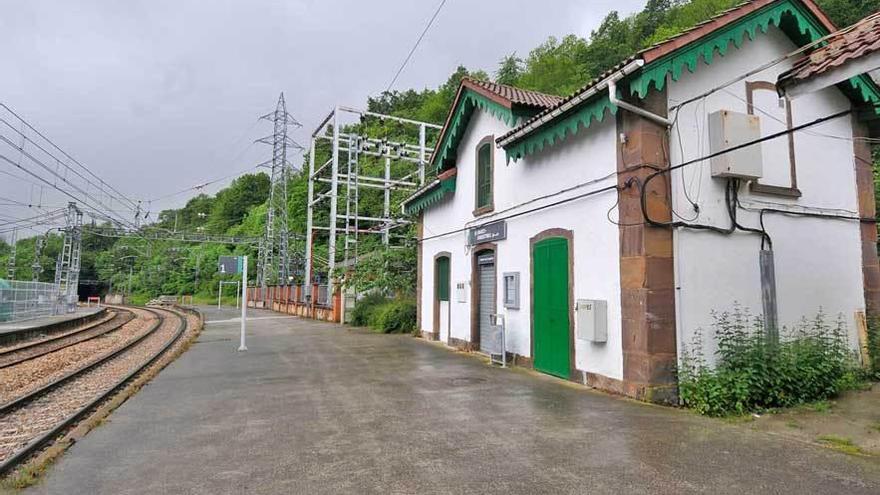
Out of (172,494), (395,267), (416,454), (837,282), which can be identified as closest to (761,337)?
(837,282)

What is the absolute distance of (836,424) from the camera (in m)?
5.72

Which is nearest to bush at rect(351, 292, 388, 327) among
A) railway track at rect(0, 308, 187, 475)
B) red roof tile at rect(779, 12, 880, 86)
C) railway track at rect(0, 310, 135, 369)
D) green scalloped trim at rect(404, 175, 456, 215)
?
green scalloped trim at rect(404, 175, 456, 215)

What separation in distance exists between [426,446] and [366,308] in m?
15.9

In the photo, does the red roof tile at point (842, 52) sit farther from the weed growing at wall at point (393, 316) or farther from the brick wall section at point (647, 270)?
the weed growing at wall at point (393, 316)

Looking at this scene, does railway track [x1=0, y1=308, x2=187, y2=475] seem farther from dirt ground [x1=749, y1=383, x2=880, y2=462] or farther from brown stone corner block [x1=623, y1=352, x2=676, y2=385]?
dirt ground [x1=749, y1=383, x2=880, y2=462]

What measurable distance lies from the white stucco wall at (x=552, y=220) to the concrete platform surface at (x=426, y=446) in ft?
4.88

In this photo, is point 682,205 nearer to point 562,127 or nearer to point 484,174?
point 562,127

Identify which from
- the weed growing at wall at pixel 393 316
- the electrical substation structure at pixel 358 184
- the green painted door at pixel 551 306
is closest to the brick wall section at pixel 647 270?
the green painted door at pixel 551 306

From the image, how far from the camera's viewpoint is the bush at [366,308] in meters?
20.3

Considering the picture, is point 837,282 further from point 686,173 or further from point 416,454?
point 416,454

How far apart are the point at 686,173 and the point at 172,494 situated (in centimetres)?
711

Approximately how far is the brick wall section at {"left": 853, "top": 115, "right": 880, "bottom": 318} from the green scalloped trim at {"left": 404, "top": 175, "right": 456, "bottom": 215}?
27.6ft

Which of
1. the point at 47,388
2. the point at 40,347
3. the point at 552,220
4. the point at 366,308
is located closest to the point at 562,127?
the point at 552,220

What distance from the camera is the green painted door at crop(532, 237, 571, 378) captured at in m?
8.58
